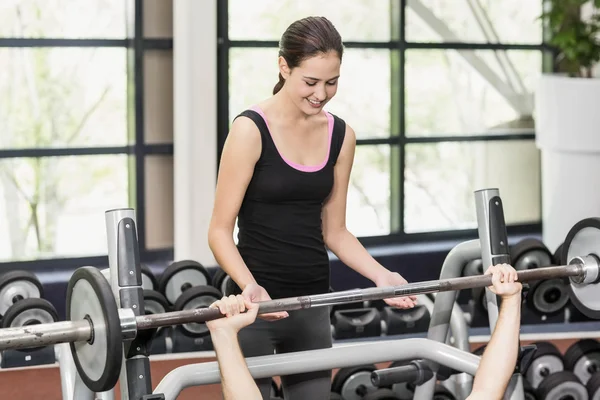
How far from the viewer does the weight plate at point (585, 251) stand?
211 centimetres

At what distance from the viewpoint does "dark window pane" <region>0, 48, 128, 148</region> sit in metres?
3.73

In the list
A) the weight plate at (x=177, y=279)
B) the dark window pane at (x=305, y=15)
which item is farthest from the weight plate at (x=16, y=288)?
the dark window pane at (x=305, y=15)

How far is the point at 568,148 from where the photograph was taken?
3969 millimetres

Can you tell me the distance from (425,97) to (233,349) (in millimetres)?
2828

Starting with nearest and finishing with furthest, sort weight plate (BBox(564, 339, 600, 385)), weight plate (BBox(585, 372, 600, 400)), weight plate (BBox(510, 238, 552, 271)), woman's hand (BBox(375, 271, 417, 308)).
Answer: woman's hand (BBox(375, 271, 417, 308)) < weight plate (BBox(585, 372, 600, 400)) < weight plate (BBox(564, 339, 600, 385)) < weight plate (BBox(510, 238, 552, 271))

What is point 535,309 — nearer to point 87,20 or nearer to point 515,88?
point 515,88

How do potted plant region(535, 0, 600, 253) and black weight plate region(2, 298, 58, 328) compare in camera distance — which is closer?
black weight plate region(2, 298, 58, 328)

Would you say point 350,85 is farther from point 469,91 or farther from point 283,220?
point 283,220

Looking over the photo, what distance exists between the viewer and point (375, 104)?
424 centimetres

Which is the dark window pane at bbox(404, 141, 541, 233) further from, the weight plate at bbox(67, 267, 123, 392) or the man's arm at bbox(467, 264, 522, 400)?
the weight plate at bbox(67, 267, 123, 392)

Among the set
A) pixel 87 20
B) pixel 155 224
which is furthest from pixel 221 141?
pixel 87 20

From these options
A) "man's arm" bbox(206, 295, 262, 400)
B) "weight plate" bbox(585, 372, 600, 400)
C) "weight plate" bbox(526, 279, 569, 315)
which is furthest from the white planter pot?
"man's arm" bbox(206, 295, 262, 400)

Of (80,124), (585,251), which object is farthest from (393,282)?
(80,124)

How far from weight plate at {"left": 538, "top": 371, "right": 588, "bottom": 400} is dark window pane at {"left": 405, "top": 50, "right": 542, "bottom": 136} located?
1740 millimetres
